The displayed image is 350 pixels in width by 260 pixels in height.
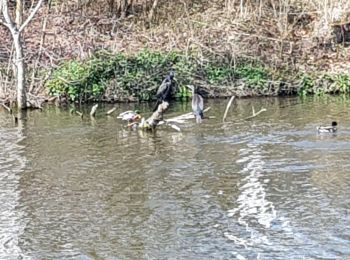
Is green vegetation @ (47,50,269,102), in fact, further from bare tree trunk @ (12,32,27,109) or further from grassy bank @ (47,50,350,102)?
bare tree trunk @ (12,32,27,109)

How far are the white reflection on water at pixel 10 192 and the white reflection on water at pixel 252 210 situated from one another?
260 centimetres

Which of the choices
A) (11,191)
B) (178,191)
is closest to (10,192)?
(11,191)

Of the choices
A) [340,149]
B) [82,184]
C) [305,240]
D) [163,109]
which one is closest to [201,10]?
[163,109]

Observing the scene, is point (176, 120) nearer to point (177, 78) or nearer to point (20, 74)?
point (20, 74)

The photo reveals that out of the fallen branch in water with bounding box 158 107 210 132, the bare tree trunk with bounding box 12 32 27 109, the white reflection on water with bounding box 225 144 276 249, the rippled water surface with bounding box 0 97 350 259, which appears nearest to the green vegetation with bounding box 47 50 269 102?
the bare tree trunk with bounding box 12 32 27 109

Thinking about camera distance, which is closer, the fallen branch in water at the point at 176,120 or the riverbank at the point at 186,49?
the fallen branch in water at the point at 176,120

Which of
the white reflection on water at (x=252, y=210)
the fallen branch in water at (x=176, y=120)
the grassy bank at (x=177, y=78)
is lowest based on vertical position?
the white reflection on water at (x=252, y=210)

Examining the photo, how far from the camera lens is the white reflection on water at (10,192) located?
32.1ft

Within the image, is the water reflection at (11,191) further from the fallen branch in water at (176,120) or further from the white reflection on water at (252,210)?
the fallen branch in water at (176,120)

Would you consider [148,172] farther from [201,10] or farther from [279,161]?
[201,10]

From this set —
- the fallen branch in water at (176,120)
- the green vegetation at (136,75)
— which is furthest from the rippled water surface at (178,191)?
the green vegetation at (136,75)

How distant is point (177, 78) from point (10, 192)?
47.5 feet

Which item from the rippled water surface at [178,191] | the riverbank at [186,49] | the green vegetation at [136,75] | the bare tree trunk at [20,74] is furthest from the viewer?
the riverbank at [186,49]

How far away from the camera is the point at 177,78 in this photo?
26.7 meters
